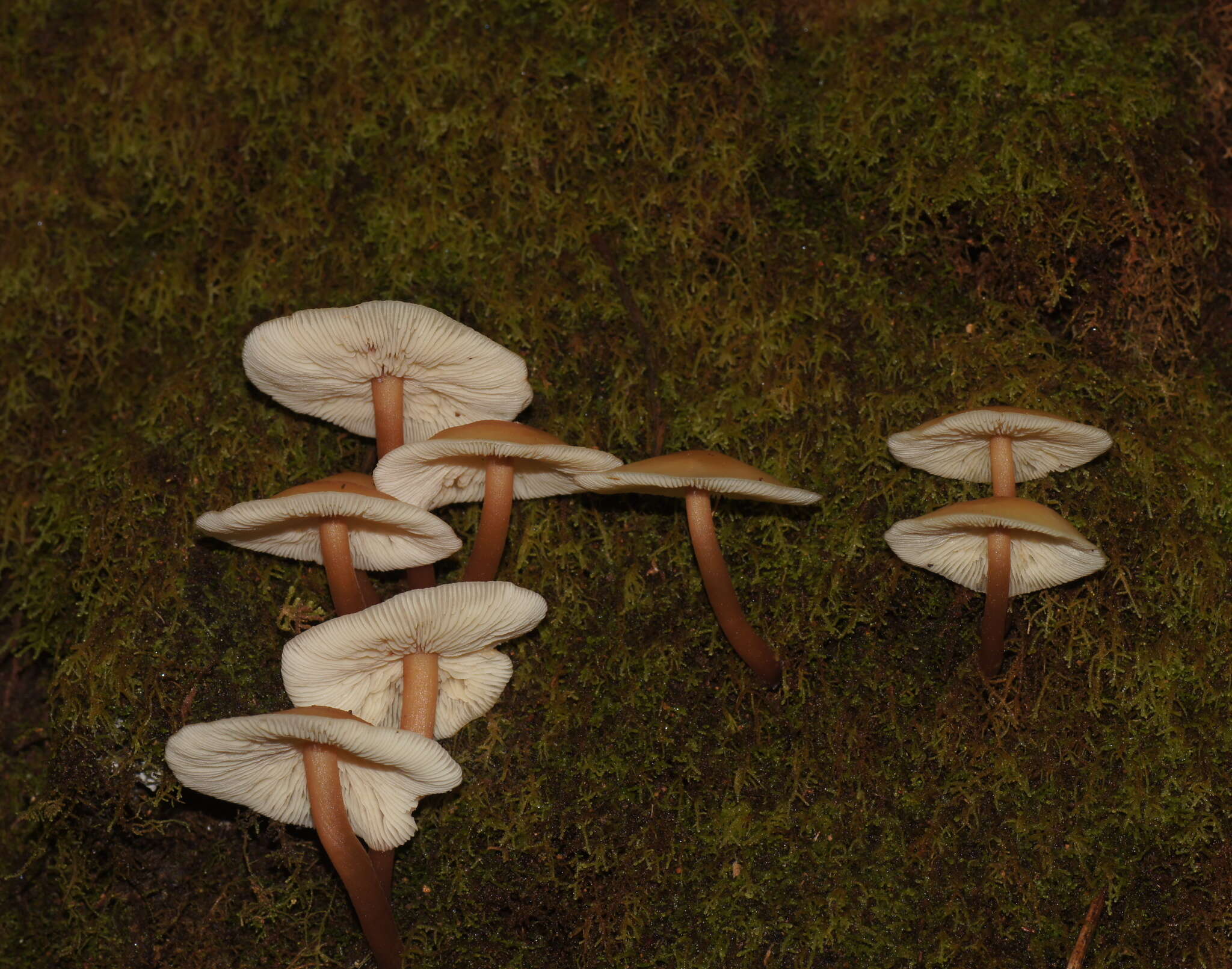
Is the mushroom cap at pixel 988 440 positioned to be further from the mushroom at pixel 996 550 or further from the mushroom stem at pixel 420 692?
the mushroom stem at pixel 420 692

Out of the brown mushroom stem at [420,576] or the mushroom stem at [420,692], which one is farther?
the brown mushroom stem at [420,576]

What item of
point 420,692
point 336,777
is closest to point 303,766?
point 336,777

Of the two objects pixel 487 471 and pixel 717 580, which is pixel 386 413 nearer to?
pixel 487 471

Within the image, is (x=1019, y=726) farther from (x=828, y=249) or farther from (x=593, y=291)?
(x=593, y=291)

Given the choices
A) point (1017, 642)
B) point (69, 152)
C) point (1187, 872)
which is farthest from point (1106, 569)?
point (69, 152)

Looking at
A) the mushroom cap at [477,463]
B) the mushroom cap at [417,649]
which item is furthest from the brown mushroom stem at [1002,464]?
the mushroom cap at [417,649]
